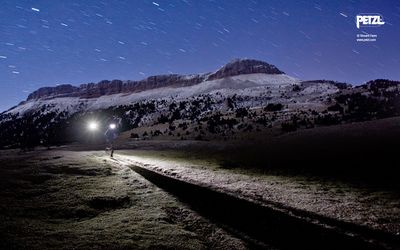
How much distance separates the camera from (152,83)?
137875 millimetres

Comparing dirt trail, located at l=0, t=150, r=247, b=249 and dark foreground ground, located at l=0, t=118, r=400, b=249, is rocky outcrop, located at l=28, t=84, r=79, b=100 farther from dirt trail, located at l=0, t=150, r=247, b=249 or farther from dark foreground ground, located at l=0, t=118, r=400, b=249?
dirt trail, located at l=0, t=150, r=247, b=249

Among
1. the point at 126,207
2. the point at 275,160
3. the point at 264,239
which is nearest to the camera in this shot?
the point at 264,239

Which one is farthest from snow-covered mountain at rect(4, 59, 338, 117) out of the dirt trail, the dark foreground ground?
the dirt trail

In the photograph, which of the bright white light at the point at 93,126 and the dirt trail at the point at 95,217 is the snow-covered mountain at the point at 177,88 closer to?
the bright white light at the point at 93,126

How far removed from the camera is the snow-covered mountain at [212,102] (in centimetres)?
4531

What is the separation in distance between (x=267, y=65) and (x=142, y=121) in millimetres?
69608

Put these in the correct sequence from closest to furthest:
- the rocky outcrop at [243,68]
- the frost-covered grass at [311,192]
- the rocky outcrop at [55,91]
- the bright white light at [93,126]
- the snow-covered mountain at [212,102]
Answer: the frost-covered grass at [311,192], the bright white light at [93,126], the snow-covered mountain at [212,102], the rocky outcrop at [243,68], the rocky outcrop at [55,91]

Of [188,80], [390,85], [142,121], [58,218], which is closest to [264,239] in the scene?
[58,218]

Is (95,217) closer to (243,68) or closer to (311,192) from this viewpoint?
(311,192)

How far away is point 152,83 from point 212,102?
62813 mm

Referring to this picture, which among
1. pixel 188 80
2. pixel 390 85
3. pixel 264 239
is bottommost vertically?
pixel 264 239

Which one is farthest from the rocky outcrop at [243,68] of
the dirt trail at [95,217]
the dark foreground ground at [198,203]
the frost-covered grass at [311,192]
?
the dirt trail at [95,217]

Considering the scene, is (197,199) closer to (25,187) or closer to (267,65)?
(25,187)

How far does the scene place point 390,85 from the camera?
185 feet
